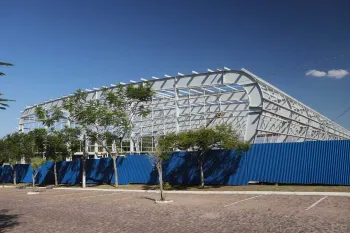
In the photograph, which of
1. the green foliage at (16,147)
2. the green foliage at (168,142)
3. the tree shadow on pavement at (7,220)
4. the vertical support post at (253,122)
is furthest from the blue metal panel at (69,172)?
the tree shadow on pavement at (7,220)

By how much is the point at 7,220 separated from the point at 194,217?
278 inches

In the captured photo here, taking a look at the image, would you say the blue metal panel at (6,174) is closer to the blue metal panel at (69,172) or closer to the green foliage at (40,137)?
the blue metal panel at (69,172)

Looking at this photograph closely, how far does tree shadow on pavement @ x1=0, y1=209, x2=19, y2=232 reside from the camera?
11.0 meters

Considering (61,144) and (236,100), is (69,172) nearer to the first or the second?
(61,144)

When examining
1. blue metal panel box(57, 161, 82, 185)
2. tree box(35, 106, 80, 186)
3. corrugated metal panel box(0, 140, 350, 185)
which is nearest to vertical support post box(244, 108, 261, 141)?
corrugated metal panel box(0, 140, 350, 185)

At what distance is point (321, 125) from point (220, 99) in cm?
1870

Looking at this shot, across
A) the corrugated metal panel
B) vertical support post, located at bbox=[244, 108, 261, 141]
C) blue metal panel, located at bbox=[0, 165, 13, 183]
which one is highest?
vertical support post, located at bbox=[244, 108, 261, 141]

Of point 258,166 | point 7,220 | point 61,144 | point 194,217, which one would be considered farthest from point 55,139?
point 194,217

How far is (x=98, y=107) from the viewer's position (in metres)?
27.5

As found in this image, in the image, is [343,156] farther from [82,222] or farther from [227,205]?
[82,222]

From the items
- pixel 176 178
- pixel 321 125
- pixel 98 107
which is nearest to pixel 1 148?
pixel 98 107

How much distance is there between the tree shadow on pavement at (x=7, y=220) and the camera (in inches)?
434

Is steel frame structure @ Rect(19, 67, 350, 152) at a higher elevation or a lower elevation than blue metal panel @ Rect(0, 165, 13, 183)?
higher

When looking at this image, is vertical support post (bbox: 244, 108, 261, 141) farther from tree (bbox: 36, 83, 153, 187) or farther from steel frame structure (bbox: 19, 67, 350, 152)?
tree (bbox: 36, 83, 153, 187)
